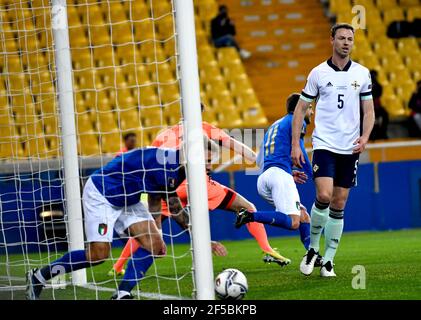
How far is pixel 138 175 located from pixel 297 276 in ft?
7.41

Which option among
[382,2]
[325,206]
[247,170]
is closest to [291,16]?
[382,2]

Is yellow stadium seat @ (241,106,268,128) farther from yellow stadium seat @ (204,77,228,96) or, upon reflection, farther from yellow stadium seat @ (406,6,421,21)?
yellow stadium seat @ (406,6,421,21)

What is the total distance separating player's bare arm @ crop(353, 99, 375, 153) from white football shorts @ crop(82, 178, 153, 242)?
6.79ft

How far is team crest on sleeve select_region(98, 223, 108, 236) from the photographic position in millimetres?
7074

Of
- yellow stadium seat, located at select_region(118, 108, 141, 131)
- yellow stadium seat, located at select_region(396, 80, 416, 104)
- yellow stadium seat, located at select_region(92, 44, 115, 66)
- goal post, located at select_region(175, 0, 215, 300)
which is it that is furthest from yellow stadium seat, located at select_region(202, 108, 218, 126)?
goal post, located at select_region(175, 0, 215, 300)

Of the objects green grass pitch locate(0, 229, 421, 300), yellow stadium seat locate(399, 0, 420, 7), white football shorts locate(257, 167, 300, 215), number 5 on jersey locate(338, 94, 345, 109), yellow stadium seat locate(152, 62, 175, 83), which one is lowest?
green grass pitch locate(0, 229, 421, 300)

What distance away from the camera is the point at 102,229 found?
23.2 feet

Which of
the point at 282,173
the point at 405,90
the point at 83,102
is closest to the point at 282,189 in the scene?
the point at 282,173

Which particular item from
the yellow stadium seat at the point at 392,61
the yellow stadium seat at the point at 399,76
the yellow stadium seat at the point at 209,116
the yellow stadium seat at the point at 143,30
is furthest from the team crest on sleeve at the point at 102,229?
the yellow stadium seat at the point at 392,61

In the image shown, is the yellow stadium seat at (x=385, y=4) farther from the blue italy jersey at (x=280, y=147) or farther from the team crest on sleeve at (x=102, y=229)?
the team crest on sleeve at (x=102, y=229)

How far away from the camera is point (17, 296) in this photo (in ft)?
26.8

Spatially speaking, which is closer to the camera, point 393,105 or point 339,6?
point 393,105

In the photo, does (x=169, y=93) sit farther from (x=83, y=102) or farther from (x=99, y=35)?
(x=99, y=35)

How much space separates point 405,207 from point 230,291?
8.96m
